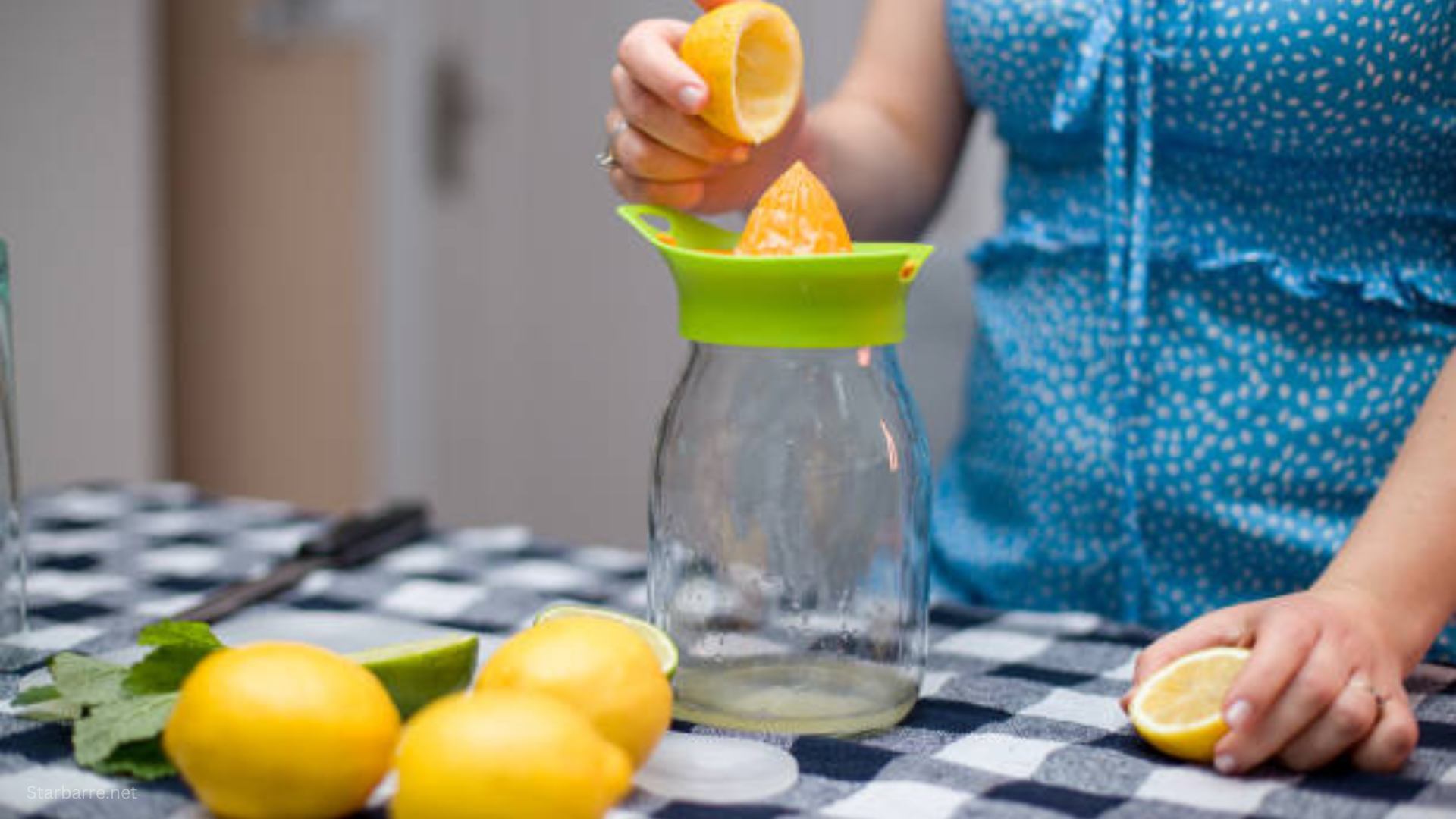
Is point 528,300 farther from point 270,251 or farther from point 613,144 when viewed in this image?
point 613,144

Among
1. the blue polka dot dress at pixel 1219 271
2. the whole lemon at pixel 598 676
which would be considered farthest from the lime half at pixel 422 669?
the blue polka dot dress at pixel 1219 271

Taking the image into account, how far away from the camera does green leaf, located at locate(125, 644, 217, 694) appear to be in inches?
24.9

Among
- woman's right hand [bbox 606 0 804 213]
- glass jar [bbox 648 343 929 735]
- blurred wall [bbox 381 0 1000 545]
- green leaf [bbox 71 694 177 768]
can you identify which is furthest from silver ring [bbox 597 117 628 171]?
blurred wall [bbox 381 0 1000 545]

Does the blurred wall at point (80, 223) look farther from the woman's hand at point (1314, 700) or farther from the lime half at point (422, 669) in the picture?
the woman's hand at point (1314, 700)


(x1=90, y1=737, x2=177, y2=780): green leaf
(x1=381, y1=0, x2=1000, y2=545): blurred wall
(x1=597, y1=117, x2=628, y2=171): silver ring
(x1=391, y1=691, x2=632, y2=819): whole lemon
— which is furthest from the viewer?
(x1=381, y1=0, x2=1000, y2=545): blurred wall

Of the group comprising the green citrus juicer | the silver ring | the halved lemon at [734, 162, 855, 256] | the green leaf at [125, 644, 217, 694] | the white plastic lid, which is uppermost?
the silver ring

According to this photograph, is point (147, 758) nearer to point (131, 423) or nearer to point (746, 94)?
point (746, 94)

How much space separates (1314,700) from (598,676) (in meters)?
0.31

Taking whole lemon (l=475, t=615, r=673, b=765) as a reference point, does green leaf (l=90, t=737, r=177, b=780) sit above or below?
below

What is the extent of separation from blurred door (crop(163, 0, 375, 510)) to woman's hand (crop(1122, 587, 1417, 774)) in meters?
2.29

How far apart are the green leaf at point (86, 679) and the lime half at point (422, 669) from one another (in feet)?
0.39

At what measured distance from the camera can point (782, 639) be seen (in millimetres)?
739

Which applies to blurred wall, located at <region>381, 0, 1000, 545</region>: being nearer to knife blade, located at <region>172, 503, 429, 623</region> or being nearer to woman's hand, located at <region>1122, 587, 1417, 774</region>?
knife blade, located at <region>172, 503, 429, 623</region>

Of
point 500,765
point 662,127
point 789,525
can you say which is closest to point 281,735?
point 500,765
